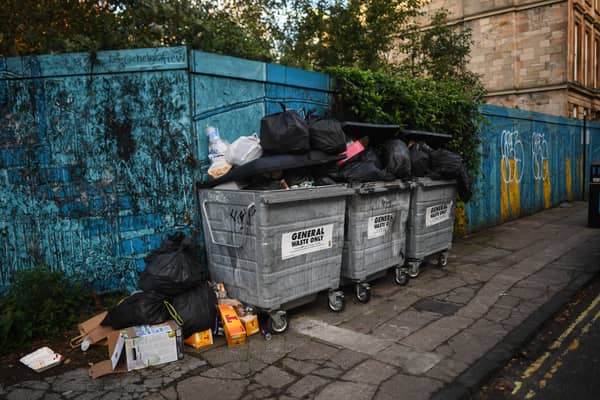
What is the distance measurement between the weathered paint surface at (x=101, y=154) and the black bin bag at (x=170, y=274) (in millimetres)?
693

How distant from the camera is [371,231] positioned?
4887mm

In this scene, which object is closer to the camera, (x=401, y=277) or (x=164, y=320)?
(x=164, y=320)

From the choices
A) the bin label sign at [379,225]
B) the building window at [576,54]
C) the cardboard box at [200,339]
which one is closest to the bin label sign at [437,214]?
the bin label sign at [379,225]

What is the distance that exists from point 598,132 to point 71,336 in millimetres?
19487

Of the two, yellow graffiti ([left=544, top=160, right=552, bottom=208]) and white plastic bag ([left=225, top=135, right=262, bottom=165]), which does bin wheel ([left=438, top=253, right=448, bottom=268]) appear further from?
yellow graffiti ([left=544, top=160, right=552, bottom=208])

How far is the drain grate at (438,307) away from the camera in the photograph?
4652 millimetres

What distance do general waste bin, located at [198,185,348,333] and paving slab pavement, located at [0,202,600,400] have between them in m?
0.35

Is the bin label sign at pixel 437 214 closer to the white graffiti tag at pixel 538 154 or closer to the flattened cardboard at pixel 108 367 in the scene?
the flattened cardboard at pixel 108 367

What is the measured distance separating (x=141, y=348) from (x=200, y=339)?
522mm

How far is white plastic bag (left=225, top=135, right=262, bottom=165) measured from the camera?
4.34 metres

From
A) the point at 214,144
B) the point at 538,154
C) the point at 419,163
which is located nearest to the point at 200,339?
the point at 214,144

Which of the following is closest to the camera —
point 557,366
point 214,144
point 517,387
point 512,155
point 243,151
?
point 517,387

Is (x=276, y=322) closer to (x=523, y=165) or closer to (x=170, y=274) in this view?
(x=170, y=274)

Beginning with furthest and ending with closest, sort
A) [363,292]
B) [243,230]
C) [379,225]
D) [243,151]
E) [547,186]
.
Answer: [547,186], [379,225], [363,292], [243,151], [243,230]
